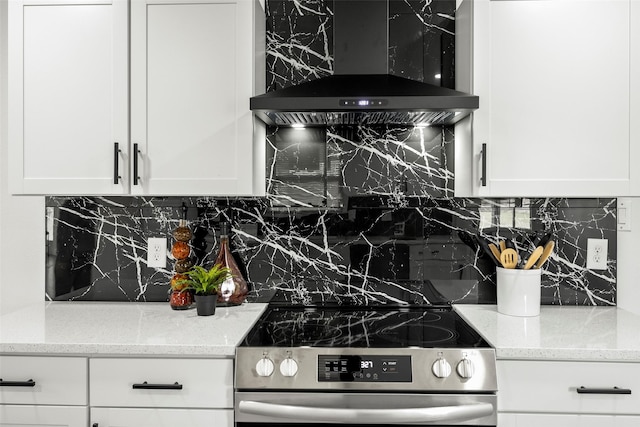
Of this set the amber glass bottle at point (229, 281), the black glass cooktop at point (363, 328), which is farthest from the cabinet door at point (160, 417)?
the amber glass bottle at point (229, 281)

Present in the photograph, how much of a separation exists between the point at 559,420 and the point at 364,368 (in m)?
0.65

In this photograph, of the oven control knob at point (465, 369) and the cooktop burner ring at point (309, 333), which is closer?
the oven control knob at point (465, 369)

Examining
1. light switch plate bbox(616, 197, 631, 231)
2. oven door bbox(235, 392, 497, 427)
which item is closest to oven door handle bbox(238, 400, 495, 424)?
oven door bbox(235, 392, 497, 427)

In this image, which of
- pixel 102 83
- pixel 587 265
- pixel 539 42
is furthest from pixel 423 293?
pixel 102 83

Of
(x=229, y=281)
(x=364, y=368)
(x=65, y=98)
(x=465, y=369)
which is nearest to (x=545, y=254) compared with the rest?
(x=465, y=369)

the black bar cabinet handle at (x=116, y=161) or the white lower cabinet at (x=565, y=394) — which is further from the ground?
the black bar cabinet handle at (x=116, y=161)

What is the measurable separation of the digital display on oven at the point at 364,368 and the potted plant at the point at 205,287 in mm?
579

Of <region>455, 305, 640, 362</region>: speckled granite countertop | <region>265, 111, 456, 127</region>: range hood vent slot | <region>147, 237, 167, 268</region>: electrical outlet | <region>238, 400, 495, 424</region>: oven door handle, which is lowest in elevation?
→ <region>238, 400, 495, 424</region>: oven door handle

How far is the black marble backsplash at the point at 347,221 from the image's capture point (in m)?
2.09

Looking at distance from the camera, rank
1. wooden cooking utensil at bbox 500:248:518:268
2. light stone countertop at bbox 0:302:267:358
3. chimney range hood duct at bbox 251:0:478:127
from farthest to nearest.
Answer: wooden cooking utensil at bbox 500:248:518:268 < chimney range hood duct at bbox 251:0:478:127 < light stone countertop at bbox 0:302:267:358

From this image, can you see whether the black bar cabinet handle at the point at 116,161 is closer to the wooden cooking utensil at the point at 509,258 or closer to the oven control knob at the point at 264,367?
the oven control knob at the point at 264,367

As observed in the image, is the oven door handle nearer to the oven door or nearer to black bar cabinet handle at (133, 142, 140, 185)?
the oven door

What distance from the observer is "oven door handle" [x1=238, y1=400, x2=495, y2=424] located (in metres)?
1.38

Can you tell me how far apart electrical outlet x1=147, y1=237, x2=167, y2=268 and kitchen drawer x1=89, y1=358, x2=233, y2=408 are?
28.2 inches
